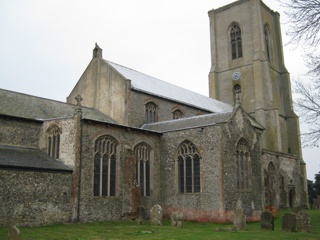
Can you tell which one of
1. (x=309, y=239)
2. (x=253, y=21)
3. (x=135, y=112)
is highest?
(x=253, y=21)

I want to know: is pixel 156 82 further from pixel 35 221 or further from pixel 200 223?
pixel 35 221

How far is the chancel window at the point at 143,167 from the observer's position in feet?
79.0

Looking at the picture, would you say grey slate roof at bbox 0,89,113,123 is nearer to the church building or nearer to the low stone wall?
the church building

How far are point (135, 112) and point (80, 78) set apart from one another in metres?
6.54

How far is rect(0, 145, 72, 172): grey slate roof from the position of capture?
17938 mm

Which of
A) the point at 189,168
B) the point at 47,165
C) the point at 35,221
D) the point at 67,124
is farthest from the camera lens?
the point at 189,168

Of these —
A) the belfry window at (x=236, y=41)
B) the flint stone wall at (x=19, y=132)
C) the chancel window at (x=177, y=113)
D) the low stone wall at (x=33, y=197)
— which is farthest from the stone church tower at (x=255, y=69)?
the low stone wall at (x=33, y=197)

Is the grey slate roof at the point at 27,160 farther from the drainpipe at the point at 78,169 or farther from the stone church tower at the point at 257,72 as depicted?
the stone church tower at the point at 257,72

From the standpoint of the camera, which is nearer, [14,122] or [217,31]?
[14,122]

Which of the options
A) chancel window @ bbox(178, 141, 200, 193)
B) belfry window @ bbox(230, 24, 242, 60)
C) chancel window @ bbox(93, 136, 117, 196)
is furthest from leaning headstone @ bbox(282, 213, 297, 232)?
belfry window @ bbox(230, 24, 242, 60)

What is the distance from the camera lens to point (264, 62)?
43.0 meters

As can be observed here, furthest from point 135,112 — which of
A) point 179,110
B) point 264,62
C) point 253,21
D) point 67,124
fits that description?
point 253,21

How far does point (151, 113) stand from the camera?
29.0m

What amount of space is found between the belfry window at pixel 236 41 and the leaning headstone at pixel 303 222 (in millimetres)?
31932
